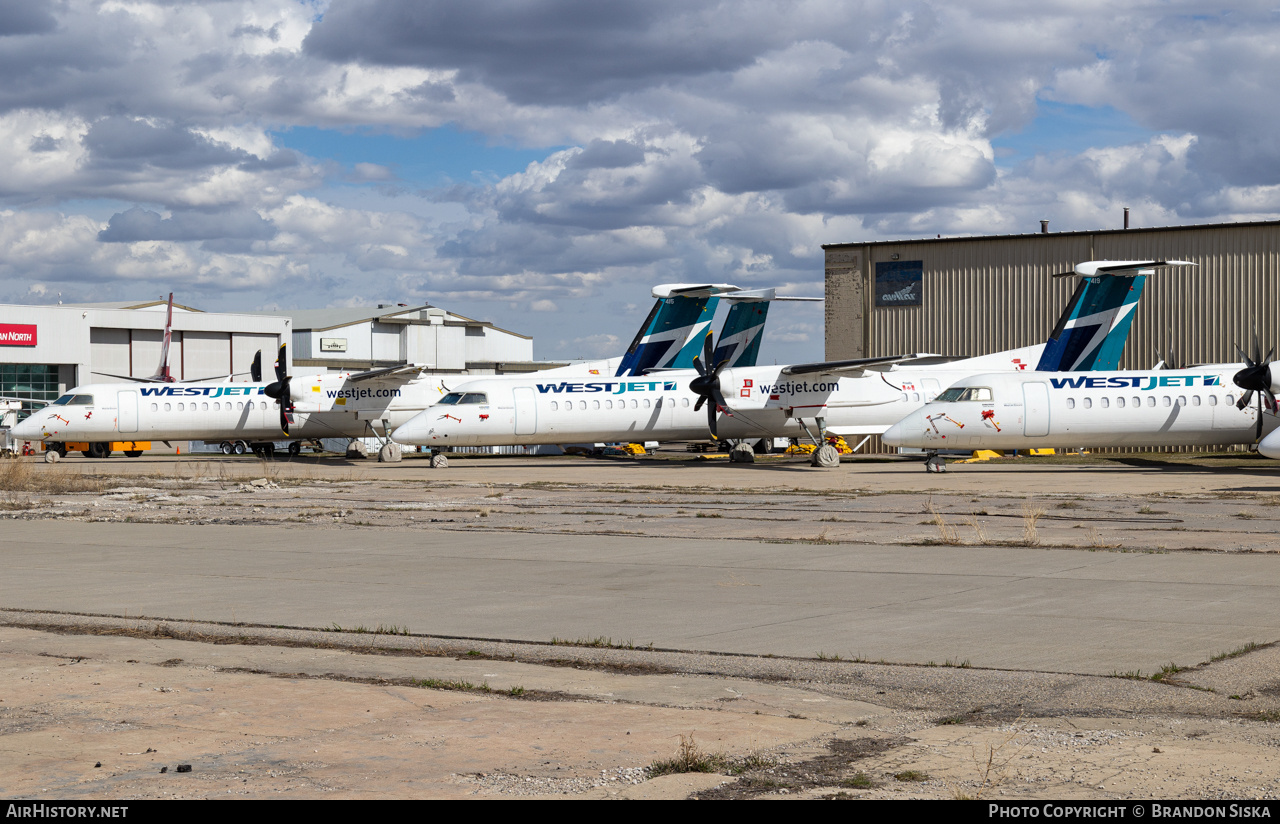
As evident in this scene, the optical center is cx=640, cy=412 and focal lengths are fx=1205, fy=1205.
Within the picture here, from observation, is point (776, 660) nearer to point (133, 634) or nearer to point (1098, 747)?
point (1098, 747)

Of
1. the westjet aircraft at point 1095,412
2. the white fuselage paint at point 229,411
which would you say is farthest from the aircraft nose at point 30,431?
the westjet aircraft at point 1095,412

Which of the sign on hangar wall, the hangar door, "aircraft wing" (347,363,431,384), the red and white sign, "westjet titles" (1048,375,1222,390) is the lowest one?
the hangar door

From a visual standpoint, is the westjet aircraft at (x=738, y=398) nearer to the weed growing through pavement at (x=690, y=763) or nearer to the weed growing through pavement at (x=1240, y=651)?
the weed growing through pavement at (x=1240, y=651)

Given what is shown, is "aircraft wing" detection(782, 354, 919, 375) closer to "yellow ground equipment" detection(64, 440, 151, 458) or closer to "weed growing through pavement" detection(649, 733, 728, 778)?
"yellow ground equipment" detection(64, 440, 151, 458)

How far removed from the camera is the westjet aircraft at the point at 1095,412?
35.2m

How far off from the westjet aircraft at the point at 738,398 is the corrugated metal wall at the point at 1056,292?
32.3ft

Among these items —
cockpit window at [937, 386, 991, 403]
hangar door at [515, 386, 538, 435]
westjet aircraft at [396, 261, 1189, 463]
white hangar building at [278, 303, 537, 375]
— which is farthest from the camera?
white hangar building at [278, 303, 537, 375]

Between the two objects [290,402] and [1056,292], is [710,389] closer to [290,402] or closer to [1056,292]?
[290,402]

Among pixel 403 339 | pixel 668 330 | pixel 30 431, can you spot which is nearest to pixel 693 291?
pixel 668 330

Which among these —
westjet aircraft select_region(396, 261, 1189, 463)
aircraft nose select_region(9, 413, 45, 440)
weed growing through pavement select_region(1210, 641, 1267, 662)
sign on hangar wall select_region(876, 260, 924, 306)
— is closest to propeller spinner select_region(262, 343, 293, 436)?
aircraft nose select_region(9, 413, 45, 440)

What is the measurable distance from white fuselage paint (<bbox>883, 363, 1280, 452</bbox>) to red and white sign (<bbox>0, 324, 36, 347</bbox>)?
53509 mm

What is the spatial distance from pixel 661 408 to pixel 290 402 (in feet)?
49.3

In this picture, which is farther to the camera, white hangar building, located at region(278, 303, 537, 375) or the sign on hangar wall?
white hangar building, located at region(278, 303, 537, 375)

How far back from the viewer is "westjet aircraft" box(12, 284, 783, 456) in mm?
45812
